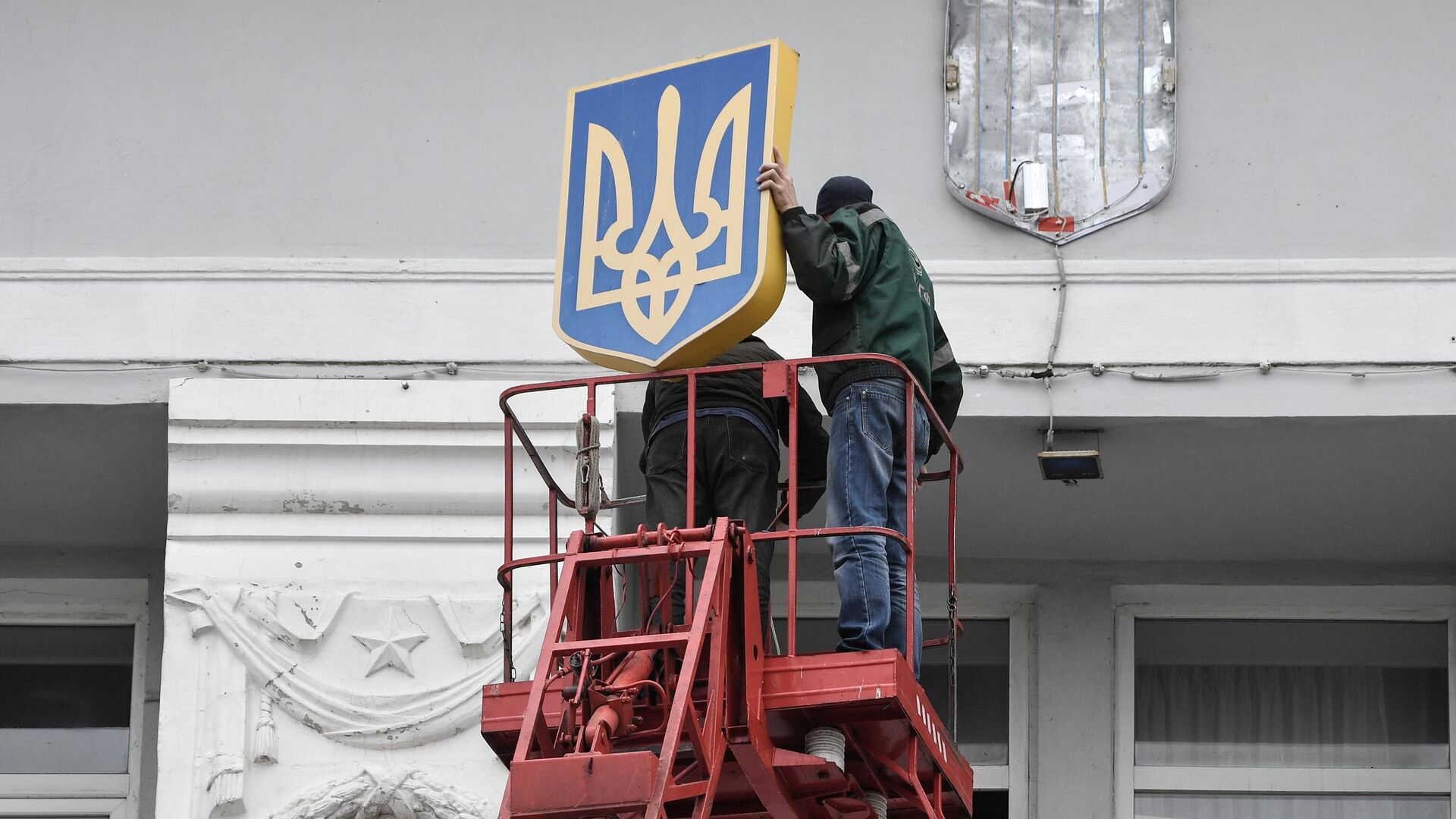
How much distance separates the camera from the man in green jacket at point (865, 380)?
7305 mm

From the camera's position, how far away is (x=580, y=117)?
7.97m

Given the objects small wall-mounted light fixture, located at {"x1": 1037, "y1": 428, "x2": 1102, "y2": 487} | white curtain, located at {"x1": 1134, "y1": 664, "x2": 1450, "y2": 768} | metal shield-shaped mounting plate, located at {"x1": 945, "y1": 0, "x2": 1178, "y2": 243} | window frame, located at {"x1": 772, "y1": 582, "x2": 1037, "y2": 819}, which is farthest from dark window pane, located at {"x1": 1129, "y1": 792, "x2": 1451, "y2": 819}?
metal shield-shaped mounting plate, located at {"x1": 945, "y1": 0, "x2": 1178, "y2": 243}

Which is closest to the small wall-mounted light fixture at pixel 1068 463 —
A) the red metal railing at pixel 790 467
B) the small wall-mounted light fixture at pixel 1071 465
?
the small wall-mounted light fixture at pixel 1071 465

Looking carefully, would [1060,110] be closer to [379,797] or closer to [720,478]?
[720,478]

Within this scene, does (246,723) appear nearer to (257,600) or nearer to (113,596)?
(257,600)

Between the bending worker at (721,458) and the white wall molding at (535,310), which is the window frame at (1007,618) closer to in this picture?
the white wall molding at (535,310)

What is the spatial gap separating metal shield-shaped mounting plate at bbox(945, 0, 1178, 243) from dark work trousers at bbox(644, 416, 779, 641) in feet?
9.16

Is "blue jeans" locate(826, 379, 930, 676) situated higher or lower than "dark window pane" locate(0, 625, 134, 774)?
higher

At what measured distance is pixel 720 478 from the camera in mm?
7816

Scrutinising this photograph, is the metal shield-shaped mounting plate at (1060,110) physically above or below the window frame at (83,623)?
above

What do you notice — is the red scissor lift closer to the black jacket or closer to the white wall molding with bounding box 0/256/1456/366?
the black jacket

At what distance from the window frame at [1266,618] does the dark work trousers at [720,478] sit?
3.89 m

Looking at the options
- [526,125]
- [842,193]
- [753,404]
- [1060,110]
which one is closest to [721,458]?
[753,404]

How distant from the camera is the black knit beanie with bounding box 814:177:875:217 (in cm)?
791
